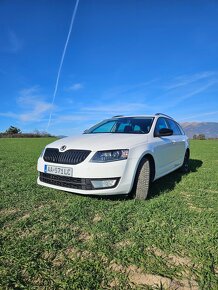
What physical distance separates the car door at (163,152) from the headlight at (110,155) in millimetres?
965

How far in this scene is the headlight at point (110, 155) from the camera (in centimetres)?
353

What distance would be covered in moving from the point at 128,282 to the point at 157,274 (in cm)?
29

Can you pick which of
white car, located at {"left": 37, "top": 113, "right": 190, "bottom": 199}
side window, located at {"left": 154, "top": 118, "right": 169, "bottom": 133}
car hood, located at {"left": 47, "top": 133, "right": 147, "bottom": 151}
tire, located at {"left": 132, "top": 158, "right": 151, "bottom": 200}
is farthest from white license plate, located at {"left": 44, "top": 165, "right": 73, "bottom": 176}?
side window, located at {"left": 154, "top": 118, "right": 169, "bottom": 133}

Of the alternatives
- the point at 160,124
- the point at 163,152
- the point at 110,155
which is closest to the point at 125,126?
the point at 160,124

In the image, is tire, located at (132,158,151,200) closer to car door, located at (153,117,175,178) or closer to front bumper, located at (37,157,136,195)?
front bumper, located at (37,157,136,195)

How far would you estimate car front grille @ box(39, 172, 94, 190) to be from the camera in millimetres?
3551

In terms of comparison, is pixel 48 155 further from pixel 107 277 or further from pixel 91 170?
pixel 107 277

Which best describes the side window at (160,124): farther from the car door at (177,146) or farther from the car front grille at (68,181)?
the car front grille at (68,181)

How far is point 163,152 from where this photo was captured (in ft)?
15.8

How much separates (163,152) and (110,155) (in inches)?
65.5

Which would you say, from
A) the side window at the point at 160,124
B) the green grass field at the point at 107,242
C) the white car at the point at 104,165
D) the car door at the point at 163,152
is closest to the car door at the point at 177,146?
the car door at the point at 163,152

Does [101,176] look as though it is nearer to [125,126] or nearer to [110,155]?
[110,155]

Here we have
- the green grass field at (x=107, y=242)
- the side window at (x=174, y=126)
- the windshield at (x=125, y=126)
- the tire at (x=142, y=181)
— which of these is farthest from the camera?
the side window at (x=174, y=126)

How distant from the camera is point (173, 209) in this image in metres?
3.59
